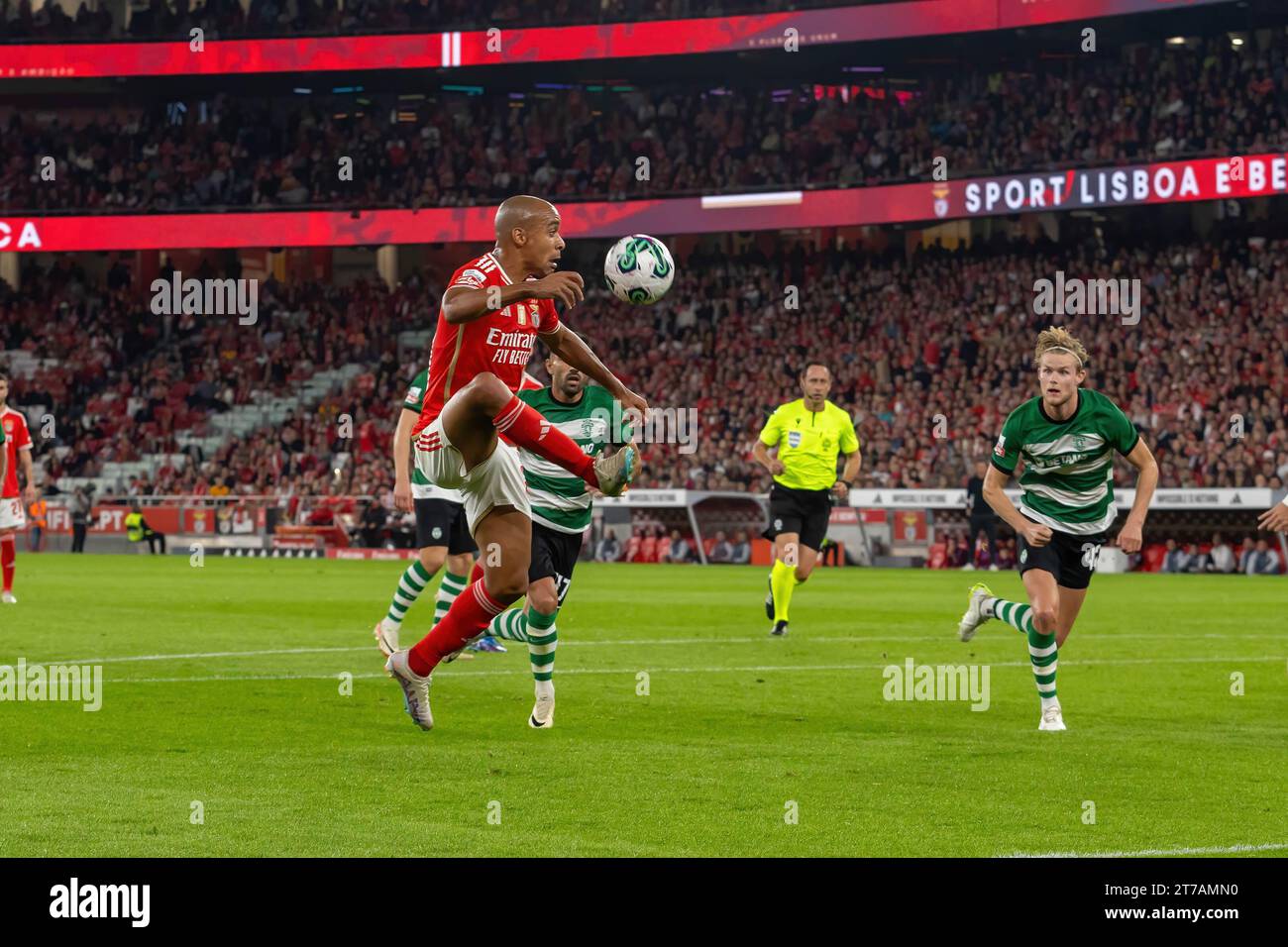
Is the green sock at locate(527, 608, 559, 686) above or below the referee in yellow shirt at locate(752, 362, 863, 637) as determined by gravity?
below

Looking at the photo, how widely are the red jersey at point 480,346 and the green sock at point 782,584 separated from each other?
8.56 metres

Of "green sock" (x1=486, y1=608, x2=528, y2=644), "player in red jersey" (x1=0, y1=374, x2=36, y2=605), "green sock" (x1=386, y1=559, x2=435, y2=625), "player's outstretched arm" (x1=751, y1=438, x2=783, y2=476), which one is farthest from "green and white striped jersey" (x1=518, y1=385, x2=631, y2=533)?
"player in red jersey" (x1=0, y1=374, x2=36, y2=605)

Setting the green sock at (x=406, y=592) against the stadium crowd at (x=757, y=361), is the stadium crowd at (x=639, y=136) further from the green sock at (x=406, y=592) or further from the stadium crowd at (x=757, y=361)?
the green sock at (x=406, y=592)

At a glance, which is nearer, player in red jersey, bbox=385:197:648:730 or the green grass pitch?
the green grass pitch

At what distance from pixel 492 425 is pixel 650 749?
75.4 inches

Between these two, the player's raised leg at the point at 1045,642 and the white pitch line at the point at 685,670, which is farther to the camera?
the white pitch line at the point at 685,670

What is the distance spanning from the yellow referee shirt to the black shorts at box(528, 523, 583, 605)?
653cm

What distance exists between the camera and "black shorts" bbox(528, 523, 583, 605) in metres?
11.3

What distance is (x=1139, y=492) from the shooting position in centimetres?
1064

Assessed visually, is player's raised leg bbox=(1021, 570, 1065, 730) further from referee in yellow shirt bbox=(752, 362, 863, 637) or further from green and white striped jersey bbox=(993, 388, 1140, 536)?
referee in yellow shirt bbox=(752, 362, 863, 637)

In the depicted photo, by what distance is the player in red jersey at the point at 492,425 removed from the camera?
28.8ft

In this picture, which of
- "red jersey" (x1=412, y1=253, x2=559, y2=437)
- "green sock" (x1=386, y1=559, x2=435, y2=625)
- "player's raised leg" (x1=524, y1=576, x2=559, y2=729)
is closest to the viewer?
"red jersey" (x1=412, y1=253, x2=559, y2=437)

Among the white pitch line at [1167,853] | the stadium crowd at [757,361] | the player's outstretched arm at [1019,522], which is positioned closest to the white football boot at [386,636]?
the player's outstretched arm at [1019,522]

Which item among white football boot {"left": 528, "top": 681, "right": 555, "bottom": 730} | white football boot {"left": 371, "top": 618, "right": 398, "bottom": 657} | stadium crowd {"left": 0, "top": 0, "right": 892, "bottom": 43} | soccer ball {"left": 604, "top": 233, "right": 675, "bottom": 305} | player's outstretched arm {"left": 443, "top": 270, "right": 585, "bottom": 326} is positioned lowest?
white football boot {"left": 528, "top": 681, "right": 555, "bottom": 730}
